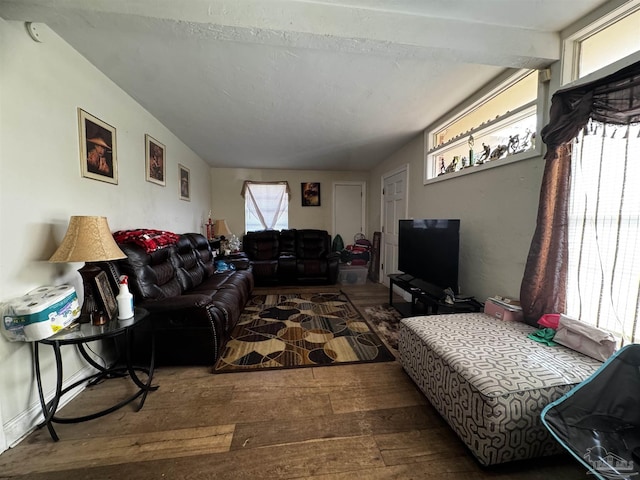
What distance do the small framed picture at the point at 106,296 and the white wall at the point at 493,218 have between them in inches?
116

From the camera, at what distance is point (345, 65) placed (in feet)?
6.07

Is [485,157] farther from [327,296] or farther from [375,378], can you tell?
[327,296]

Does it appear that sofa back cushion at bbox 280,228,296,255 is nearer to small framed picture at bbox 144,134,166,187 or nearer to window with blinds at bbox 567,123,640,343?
small framed picture at bbox 144,134,166,187

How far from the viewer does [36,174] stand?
142 centimetres

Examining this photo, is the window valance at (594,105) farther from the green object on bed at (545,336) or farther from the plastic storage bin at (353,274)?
the plastic storage bin at (353,274)

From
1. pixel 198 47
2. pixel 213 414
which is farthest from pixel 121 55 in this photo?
pixel 213 414

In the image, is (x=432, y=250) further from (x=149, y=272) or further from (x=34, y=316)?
(x=34, y=316)

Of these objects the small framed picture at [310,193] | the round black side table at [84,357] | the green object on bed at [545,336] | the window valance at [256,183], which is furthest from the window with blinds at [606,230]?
the window valance at [256,183]

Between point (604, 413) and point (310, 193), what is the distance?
489cm

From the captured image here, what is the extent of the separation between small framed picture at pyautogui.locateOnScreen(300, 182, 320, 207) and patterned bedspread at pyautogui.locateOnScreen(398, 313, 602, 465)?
13.5 feet

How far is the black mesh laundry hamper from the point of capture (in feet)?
3.14

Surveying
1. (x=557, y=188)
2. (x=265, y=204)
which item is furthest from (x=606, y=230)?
(x=265, y=204)

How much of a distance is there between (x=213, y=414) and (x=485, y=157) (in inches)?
117

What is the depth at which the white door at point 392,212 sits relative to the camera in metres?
3.86
